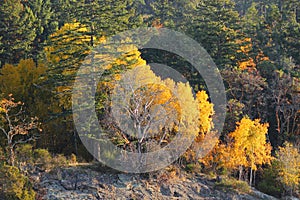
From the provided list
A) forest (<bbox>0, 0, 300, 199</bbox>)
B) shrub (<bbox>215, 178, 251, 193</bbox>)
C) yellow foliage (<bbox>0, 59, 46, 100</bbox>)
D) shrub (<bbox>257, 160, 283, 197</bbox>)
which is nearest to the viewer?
forest (<bbox>0, 0, 300, 199</bbox>)

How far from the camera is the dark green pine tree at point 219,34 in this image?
36.1 metres

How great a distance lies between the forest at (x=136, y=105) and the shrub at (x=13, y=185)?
5 centimetres

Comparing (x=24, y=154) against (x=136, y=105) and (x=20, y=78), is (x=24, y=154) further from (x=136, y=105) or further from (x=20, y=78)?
(x=20, y=78)

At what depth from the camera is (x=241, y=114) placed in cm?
3291

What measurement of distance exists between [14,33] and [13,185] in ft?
57.2

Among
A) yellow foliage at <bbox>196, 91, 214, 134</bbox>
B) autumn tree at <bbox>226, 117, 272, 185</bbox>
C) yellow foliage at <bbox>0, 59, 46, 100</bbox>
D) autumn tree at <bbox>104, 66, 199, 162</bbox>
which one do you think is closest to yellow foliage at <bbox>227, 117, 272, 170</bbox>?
autumn tree at <bbox>226, 117, 272, 185</bbox>

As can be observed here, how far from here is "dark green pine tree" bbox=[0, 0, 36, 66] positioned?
1315 inches

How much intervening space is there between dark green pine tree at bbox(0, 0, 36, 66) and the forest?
0.26 feet

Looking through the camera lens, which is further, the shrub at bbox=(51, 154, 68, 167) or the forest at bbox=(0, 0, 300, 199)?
the forest at bbox=(0, 0, 300, 199)

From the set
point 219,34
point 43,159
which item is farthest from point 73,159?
point 219,34

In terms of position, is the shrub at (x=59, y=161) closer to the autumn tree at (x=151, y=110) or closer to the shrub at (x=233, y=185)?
the autumn tree at (x=151, y=110)

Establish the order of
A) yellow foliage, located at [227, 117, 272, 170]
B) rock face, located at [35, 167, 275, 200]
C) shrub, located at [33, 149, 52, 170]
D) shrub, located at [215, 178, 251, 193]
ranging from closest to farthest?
rock face, located at [35, 167, 275, 200], shrub, located at [33, 149, 52, 170], shrub, located at [215, 178, 251, 193], yellow foliage, located at [227, 117, 272, 170]

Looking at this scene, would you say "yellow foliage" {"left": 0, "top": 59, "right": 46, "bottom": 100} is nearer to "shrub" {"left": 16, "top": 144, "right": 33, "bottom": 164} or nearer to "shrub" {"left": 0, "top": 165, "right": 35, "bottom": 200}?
"shrub" {"left": 16, "top": 144, "right": 33, "bottom": 164}

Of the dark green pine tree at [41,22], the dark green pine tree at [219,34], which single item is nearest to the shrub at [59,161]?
the dark green pine tree at [41,22]
